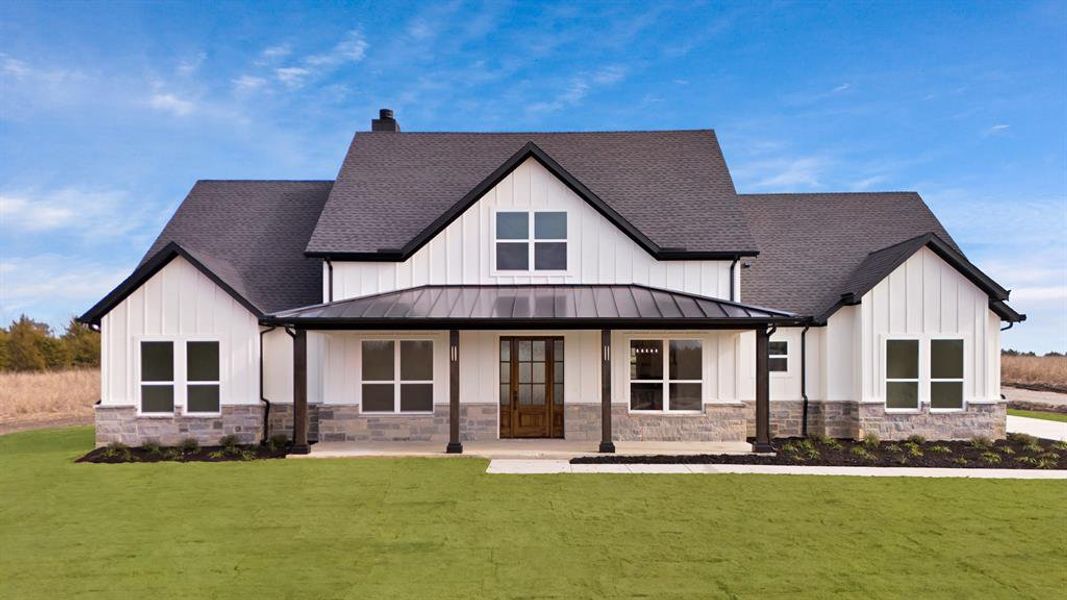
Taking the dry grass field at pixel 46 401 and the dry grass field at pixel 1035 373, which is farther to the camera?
the dry grass field at pixel 1035 373

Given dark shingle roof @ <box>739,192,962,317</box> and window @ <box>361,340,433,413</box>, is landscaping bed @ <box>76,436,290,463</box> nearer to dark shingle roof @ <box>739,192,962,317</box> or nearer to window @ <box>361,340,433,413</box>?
window @ <box>361,340,433,413</box>

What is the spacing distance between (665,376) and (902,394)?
598 cm

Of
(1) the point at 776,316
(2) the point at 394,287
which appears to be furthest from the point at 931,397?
(2) the point at 394,287

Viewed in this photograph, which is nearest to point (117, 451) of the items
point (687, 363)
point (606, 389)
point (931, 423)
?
point (606, 389)

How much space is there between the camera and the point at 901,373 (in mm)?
16422

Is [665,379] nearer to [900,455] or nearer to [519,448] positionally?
[519,448]

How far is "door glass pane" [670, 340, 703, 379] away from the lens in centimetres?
1572

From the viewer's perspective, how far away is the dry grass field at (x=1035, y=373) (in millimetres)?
36619

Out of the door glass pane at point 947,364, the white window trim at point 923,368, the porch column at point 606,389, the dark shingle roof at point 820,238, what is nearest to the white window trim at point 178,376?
the porch column at point 606,389

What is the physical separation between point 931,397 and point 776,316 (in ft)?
18.2

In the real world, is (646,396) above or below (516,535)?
above

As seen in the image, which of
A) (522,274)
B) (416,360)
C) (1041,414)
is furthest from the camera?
(1041,414)

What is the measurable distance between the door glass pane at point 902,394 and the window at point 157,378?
55.8ft

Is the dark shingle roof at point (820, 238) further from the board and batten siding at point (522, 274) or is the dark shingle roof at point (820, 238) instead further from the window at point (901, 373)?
the board and batten siding at point (522, 274)
